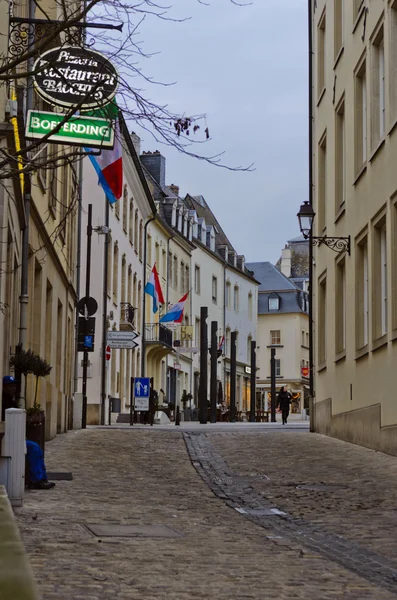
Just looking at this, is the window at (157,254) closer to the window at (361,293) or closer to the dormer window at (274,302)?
the window at (361,293)

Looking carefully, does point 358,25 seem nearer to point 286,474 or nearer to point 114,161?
point 114,161

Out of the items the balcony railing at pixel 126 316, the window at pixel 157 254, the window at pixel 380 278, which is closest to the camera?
the window at pixel 380 278

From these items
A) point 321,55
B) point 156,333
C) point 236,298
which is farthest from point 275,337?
point 321,55

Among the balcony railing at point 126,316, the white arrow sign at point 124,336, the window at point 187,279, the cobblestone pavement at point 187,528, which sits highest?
the window at point 187,279

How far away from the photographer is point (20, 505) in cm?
935

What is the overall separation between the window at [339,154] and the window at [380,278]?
13.3ft

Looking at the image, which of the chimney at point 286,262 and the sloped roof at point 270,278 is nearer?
the sloped roof at point 270,278

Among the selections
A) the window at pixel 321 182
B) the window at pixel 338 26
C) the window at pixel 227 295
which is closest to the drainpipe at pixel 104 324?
the window at pixel 321 182

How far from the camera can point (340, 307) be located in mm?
21875

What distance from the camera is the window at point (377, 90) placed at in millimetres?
18078

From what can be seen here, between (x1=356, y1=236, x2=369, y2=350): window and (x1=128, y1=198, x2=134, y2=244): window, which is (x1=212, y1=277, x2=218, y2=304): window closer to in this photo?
(x1=128, y1=198, x2=134, y2=244): window

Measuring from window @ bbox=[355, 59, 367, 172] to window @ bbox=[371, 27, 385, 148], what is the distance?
1140 mm

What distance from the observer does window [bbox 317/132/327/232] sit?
24375 mm

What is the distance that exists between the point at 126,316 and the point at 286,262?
6426cm
